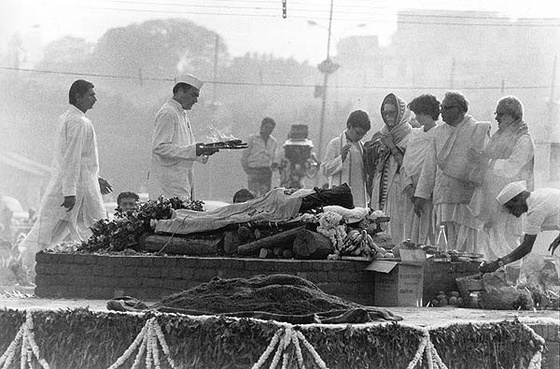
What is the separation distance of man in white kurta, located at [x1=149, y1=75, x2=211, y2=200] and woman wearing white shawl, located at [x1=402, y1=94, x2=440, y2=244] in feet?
6.69

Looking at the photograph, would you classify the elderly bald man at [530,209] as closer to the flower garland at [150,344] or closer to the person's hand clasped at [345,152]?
the person's hand clasped at [345,152]

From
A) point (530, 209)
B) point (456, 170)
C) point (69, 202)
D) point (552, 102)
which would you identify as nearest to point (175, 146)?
point (69, 202)

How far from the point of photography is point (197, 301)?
7152mm

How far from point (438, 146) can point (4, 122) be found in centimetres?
731

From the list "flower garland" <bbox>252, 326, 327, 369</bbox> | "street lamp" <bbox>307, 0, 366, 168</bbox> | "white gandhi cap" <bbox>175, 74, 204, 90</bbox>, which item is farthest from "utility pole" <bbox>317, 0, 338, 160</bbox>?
"flower garland" <bbox>252, 326, 327, 369</bbox>

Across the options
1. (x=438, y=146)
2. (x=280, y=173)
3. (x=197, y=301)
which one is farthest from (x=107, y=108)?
(x=197, y=301)

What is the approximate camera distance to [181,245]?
9.79 metres

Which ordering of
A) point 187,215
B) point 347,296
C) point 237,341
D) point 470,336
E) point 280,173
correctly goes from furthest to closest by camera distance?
point 280,173 → point 187,215 → point 347,296 → point 470,336 → point 237,341

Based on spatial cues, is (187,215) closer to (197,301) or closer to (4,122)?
(197,301)

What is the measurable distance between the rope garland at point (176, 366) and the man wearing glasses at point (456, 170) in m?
4.32

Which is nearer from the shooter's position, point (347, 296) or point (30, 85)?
point (347, 296)

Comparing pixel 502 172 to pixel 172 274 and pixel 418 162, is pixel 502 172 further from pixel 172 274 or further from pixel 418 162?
pixel 172 274

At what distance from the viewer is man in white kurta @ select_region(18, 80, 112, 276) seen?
39.1 ft

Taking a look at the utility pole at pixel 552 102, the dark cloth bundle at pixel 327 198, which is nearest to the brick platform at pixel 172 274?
the dark cloth bundle at pixel 327 198
